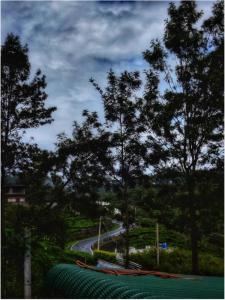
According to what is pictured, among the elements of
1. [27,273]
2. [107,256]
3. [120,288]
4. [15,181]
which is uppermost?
[15,181]

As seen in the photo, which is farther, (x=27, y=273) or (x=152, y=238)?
(x=152, y=238)

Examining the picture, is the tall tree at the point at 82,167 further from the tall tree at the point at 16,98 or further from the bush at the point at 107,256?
the bush at the point at 107,256

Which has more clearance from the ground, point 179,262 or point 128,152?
point 128,152

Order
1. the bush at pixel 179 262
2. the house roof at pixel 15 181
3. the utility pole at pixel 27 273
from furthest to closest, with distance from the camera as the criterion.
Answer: the bush at pixel 179 262
the house roof at pixel 15 181
the utility pole at pixel 27 273

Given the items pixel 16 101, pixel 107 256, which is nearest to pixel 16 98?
pixel 16 101

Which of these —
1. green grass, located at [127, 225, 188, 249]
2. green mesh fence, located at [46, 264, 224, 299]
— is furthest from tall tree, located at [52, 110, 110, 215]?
green grass, located at [127, 225, 188, 249]

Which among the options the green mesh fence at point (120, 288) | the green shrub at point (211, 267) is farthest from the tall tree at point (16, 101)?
the green shrub at point (211, 267)

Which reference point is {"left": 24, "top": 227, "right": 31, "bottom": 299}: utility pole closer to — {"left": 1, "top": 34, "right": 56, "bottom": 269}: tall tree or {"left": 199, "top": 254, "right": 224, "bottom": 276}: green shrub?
{"left": 1, "top": 34, "right": 56, "bottom": 269}: tall tree

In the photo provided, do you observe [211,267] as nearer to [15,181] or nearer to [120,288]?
[15,181]

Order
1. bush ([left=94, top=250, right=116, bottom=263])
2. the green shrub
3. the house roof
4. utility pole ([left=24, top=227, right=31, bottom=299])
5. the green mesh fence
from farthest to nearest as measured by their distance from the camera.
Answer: bush ([left=94, top=250, right=116, bottom=263]), the green shrub, the house roof, utility pole ([left=24, top=227, right=31, bottom=299]), the green mesh fence

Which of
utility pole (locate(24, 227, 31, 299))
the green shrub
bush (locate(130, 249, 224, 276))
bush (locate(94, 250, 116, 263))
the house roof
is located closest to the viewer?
utility pole (locate(24, 227, 31, 299))

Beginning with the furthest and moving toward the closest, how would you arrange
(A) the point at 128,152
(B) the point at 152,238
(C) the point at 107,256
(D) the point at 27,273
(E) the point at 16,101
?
(B) the point at 152,238 < (C) the point at 107,256 < (A) the point at 128,152 < (E) the point at 16,101 < (D) the point at 27,273

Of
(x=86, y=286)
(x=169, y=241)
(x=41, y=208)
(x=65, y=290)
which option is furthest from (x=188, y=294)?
(x=169, y=241)

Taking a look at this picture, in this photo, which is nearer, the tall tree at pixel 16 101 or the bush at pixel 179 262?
the tall tree at pixel 16 101
